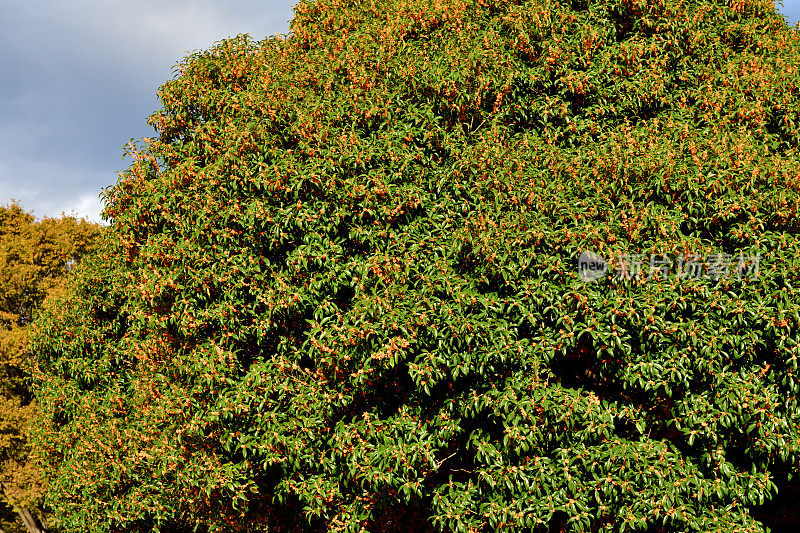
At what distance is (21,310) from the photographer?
2597 centimetres

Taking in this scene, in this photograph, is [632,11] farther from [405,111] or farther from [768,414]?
[768,414]

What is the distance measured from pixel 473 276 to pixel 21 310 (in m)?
26.3

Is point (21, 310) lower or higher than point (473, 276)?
higher

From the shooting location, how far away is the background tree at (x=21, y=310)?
76.2 ft

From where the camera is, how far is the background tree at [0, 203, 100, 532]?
23219mm

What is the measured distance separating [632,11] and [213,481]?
33.6 ft

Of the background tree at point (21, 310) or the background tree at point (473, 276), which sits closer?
the background tree at point (473, 276)

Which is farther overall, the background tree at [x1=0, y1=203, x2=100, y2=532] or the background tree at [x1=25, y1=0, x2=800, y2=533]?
the background tree at [x1=0, y1=203, x2=100, y2=532]

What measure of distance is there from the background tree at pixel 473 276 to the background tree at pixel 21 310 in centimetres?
1619

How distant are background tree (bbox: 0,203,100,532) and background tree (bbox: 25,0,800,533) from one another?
53.1 feet

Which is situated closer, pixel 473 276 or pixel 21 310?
pixel 473 276

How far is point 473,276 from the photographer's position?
7.62m

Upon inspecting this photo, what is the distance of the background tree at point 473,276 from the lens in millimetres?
6855

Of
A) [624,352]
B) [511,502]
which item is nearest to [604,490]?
[511,502]
